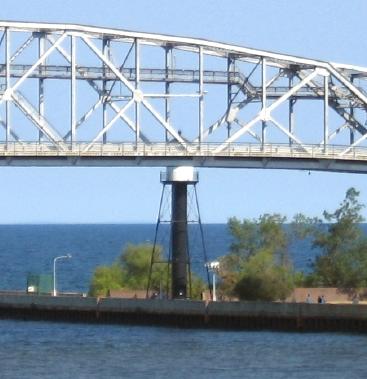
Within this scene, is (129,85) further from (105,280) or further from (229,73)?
(105,280)

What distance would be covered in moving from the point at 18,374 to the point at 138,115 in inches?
965

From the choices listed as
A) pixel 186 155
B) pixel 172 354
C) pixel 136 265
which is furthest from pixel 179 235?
pixel 136 265

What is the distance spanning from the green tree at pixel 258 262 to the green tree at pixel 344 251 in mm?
2286

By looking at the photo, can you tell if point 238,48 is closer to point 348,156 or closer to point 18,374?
point 348,156

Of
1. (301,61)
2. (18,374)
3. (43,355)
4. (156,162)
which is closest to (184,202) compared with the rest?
(156,162)

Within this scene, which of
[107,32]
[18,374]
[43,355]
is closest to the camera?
[18,374]

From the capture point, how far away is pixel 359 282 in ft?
382

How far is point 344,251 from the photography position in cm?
11894

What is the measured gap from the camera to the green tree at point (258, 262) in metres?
113

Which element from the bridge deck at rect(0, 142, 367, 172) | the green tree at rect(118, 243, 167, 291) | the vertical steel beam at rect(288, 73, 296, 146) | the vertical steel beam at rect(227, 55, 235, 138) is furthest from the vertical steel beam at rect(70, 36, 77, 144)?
the green tree at rect(118, 243, 167, 291)

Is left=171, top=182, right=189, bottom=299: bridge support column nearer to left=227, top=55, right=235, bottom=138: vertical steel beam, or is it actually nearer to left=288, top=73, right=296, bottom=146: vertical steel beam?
left=227, top=55, right=235, bottom=138: vertical steel beam

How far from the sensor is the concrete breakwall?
102m

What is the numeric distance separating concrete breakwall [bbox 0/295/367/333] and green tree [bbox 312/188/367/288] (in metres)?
12.8

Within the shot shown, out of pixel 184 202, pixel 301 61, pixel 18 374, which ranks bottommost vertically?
pixel 18 374
